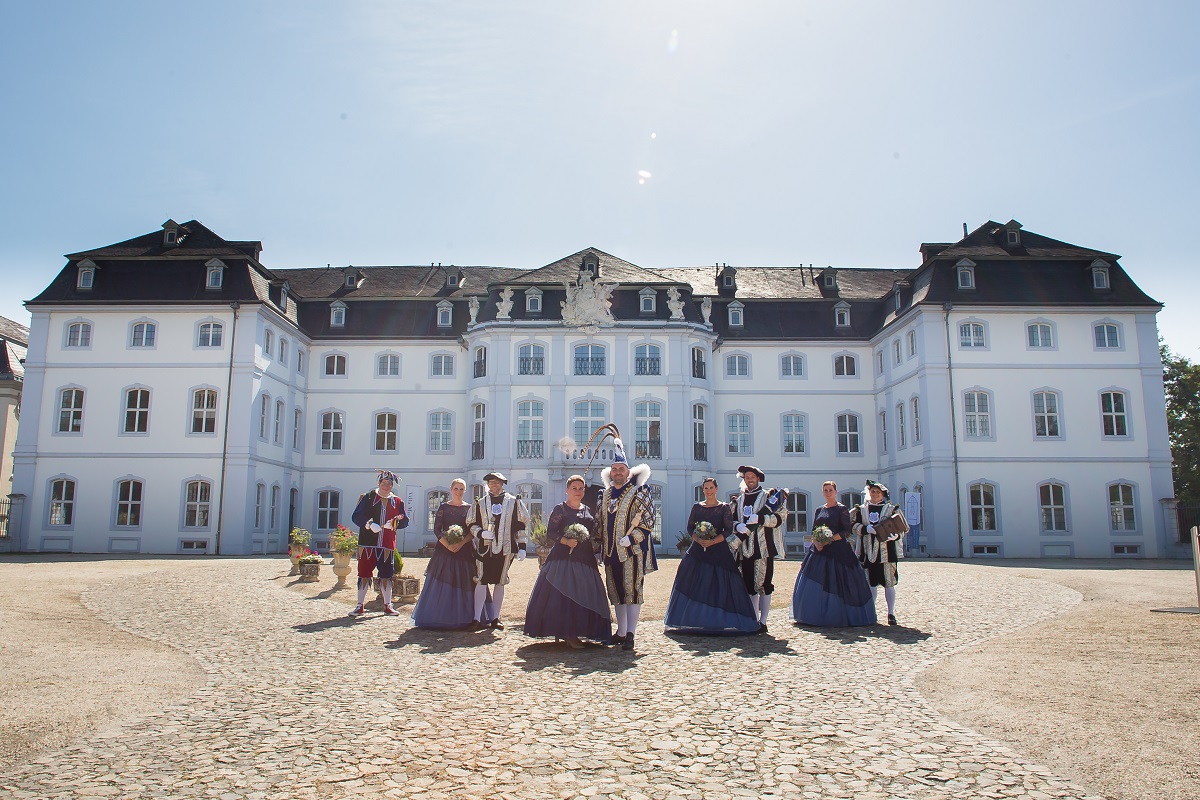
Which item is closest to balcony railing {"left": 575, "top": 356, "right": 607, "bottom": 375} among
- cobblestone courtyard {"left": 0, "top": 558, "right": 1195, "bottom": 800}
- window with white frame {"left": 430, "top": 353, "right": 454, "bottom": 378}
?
window with white frame {"left": 430, "top": 353, "right": 454, "bottom": 378}

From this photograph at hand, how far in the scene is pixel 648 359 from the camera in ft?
107

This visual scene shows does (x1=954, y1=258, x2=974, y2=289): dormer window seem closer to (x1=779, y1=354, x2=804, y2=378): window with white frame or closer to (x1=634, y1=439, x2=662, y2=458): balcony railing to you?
(x1=779, y1=354, x2=804, y2=378): window with white frame

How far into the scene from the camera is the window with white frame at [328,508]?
33.9m

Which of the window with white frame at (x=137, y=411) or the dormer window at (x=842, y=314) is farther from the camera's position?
the dormer window at (x=842, y=314)

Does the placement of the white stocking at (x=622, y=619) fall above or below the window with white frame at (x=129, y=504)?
below

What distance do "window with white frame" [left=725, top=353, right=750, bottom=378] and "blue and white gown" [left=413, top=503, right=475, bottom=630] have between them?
25.3 metres

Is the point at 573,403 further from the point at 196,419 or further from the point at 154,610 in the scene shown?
the point at 154,610

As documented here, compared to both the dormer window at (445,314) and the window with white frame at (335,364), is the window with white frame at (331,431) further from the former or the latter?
the dormer window at (445,314)

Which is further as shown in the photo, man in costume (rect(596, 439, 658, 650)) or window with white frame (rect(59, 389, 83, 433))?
window with white frame (rect(59, 389, 83, 433))

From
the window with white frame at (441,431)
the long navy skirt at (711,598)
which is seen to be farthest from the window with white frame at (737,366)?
the long navy skirt at (711,598)

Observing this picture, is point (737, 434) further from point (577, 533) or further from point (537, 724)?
point (537, 724)

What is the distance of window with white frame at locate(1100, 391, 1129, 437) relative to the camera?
29531 millimetres

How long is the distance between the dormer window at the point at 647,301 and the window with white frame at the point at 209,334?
1430 centimetres

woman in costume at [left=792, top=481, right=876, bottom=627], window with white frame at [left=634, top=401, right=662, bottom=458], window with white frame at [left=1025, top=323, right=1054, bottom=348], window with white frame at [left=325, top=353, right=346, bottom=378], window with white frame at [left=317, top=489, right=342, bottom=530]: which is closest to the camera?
woman in costume at [left=792, top=481, right=876, bottom=627]
